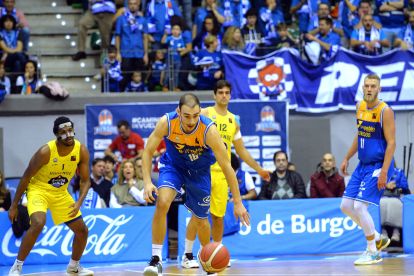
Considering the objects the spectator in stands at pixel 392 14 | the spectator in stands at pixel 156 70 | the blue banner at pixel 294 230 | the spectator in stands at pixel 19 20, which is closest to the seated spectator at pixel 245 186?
the blue banner at pixel 294 230

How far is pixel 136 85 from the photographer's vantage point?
13555 millimetres

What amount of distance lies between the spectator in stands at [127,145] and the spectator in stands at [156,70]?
2.40 m

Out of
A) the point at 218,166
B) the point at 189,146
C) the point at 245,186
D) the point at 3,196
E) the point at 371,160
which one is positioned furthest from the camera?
the point at 245,186

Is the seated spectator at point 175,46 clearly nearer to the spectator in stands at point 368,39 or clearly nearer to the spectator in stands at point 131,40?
the spectator in stands at point 131,40

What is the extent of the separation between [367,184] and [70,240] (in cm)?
496

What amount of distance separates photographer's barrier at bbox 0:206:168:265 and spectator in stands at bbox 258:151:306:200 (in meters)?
2.25

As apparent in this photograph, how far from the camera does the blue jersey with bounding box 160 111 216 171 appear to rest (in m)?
5.96

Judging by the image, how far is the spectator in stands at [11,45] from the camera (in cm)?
1352

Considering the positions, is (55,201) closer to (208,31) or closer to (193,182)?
(193,182)

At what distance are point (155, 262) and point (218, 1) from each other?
36.2 ft

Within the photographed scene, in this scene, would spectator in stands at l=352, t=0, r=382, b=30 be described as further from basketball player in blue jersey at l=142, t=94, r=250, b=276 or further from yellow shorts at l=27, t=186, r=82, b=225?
yellow shorts at l=27, t=186, r=82, b=225

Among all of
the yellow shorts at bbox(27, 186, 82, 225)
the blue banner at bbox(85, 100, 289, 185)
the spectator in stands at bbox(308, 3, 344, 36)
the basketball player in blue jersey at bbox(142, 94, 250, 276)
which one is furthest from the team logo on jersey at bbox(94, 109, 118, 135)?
the basketball player in blue jersey at bbox(142, 94, 250, 276)

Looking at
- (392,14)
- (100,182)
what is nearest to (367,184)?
(100,182)

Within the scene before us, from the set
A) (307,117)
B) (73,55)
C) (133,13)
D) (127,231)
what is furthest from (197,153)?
(73,55)
